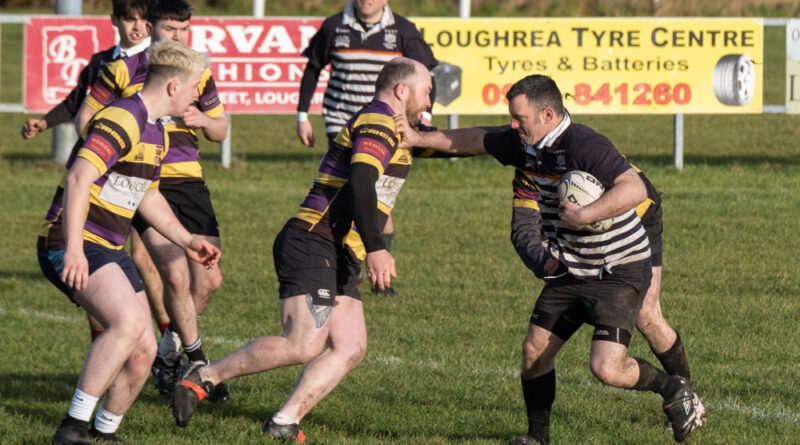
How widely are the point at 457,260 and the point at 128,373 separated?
603cm

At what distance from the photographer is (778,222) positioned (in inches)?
535

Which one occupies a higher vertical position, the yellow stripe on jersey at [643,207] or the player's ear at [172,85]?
the player's ear at [172,85]

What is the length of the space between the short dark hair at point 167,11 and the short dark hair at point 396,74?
6.65ft

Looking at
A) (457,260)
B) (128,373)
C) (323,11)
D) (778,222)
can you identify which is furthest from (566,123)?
(323,11)

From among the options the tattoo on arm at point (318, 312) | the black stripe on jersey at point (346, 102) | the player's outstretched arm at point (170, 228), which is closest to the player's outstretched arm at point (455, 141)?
the tattoo on arm at point (318, 312)

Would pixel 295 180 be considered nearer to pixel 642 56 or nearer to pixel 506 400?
pixel 642 56

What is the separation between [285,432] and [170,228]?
1209 millimetres

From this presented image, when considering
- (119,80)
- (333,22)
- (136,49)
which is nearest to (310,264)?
(119,80)

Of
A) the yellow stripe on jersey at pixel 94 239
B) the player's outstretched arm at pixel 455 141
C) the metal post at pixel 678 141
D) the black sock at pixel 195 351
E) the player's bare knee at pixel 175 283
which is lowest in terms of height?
the black sock at pixel 195 351

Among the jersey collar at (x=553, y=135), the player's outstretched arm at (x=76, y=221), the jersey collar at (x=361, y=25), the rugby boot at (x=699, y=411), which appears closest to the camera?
the player's outstretched arm at (x=76, y=221)

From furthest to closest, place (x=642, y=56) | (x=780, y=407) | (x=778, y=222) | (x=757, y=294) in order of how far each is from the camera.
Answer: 1. (x=642, y=56)
2. (x=778, y=222)
3. (x=757, y=294)
4. (x=780, y=407)

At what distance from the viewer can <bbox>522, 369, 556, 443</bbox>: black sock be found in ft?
22.5

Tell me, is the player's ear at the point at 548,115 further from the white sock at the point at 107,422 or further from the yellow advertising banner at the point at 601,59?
the yellow advertising banner at the point at 601,59

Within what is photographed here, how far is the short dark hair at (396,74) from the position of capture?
270 inches
